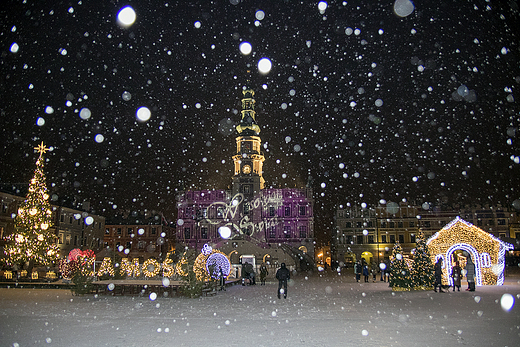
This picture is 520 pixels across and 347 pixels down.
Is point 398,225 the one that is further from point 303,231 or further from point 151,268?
point 151,268

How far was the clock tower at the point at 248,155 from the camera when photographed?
59.1 metres

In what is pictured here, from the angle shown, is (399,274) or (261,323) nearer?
(261,323)

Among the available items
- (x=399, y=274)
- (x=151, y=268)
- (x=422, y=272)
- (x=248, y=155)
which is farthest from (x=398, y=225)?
(x=151, y=268)

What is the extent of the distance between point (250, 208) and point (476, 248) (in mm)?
38985

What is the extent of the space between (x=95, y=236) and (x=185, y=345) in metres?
53.5

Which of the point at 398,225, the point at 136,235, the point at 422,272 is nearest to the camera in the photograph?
the point at 422,272

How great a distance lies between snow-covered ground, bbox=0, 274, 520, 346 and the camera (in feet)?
26.1

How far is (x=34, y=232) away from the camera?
2564 cm

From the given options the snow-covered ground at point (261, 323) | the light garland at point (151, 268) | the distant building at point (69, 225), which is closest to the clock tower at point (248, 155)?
the distant building at point (69, 225)

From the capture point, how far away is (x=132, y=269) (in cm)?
2506

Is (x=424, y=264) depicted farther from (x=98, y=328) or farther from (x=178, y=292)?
(x=98, y=328)

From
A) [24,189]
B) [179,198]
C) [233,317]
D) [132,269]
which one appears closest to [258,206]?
[179,198]

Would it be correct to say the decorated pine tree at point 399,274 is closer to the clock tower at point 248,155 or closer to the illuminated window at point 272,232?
the illuminated window at point 272,232

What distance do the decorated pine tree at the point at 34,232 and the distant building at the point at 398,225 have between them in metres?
45.0
